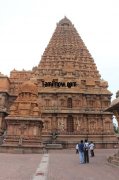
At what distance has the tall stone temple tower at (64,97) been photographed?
3712 cm

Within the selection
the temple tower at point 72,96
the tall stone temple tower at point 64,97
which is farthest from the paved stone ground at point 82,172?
the temple tower at point 72,96

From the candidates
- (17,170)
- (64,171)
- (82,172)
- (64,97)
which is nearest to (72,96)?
(64,97)

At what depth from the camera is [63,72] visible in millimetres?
47031

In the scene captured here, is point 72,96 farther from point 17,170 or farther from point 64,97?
point 17,170

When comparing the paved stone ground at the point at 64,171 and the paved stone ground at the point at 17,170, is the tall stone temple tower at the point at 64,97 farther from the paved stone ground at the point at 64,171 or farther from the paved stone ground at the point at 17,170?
the paved stone ground at the point at 64,171

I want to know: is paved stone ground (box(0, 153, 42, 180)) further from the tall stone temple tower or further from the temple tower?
the temple tower

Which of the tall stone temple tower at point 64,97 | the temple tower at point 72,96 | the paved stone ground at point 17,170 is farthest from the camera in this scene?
the temple tower at point 72,96

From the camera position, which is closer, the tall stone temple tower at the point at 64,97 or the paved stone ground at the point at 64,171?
the paved stone ground at the point at 64,171

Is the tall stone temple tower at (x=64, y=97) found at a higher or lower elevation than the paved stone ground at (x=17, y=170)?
higher

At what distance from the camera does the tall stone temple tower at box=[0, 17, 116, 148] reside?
37.1m

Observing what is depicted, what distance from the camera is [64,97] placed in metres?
42.0

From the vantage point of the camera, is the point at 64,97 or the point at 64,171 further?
the point at 64,97

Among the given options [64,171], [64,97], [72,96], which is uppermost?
[72,96]

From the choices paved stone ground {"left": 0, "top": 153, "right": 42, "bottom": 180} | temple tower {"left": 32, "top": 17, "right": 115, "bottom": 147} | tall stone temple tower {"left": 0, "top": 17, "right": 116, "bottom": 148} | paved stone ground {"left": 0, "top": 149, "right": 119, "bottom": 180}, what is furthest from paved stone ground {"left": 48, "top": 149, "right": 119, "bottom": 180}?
temple tower {"left": 32, "top": 17, "right": 115, "bottom": 147}
